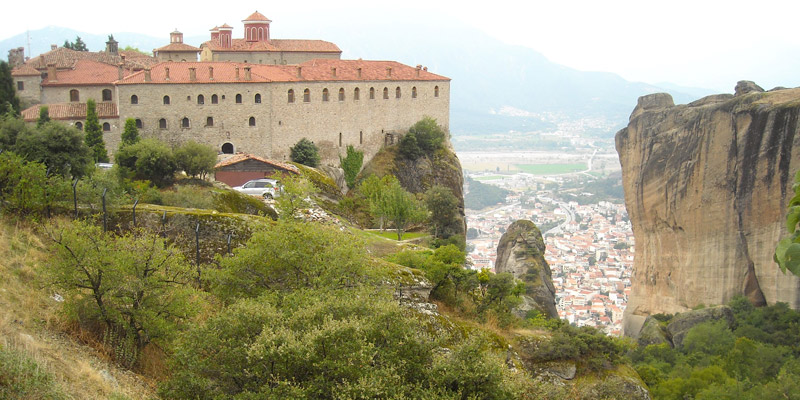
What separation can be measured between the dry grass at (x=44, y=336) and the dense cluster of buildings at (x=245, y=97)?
91.5 feet

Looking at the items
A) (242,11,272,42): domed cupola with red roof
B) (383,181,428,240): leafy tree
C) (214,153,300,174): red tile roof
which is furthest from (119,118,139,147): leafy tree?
(242,11,272,42): domed cupola with red roof

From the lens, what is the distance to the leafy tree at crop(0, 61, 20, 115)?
42.2 metres

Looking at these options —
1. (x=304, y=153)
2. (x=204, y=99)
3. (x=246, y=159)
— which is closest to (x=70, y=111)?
(x=204, y=99)

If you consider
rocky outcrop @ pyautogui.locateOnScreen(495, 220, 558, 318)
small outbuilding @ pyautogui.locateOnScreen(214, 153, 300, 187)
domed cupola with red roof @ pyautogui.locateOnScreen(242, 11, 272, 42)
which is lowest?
rocky outcrop @ pyautogui.locateOnScreen(495, 220, 558, 318)

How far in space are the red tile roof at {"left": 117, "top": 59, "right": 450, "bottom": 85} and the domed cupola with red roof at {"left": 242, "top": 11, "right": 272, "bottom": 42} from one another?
11414 millimetres

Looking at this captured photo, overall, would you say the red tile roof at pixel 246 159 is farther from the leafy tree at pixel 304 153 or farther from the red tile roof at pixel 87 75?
the red tile roof at pixel 87 75

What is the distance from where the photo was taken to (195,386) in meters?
10.7

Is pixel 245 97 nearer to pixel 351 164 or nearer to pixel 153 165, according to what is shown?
pixel 351 164

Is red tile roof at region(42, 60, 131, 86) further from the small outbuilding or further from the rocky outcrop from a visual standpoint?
the rocky outcrop

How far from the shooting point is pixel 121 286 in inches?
467

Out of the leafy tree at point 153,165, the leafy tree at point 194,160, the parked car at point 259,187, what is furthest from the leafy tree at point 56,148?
the parked car at point 259,187

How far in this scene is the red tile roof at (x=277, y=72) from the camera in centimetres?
4241

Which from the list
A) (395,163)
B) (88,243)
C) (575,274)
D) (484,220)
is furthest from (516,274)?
(484,220)

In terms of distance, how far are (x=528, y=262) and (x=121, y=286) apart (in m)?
34.3
